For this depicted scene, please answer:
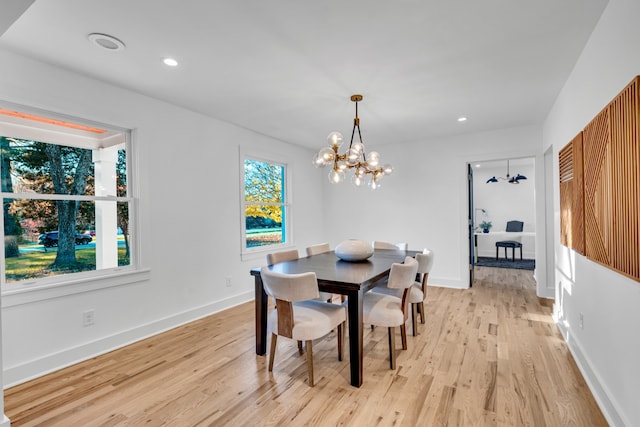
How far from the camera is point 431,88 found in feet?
10.4

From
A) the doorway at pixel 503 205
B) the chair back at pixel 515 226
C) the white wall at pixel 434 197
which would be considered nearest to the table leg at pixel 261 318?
the white wall at pixel 434 197

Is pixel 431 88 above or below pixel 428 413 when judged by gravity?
above

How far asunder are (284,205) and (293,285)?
3.41 meters

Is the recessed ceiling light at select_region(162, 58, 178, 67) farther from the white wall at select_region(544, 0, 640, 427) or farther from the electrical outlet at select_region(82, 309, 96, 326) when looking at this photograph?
the white wall at select_region(544, 0, 640, 427)

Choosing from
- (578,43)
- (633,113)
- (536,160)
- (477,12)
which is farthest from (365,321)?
(536,160)

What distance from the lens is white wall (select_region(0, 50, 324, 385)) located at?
248 centimetres

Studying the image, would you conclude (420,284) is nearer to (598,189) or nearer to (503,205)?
(598,189)

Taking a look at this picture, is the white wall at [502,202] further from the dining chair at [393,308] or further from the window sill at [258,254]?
the dining chair at [393,308]

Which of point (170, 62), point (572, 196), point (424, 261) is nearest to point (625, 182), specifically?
point (572, 196)

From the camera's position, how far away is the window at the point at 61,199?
2.50 metres

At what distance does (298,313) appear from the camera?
8.06 ft

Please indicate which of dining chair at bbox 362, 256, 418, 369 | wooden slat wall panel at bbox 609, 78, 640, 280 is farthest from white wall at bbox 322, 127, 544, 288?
wooden slat wall panel at bbox 609, 78, 640, 280

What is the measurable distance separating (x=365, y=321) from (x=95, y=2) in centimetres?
280

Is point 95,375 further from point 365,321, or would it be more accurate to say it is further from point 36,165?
point 365,321
